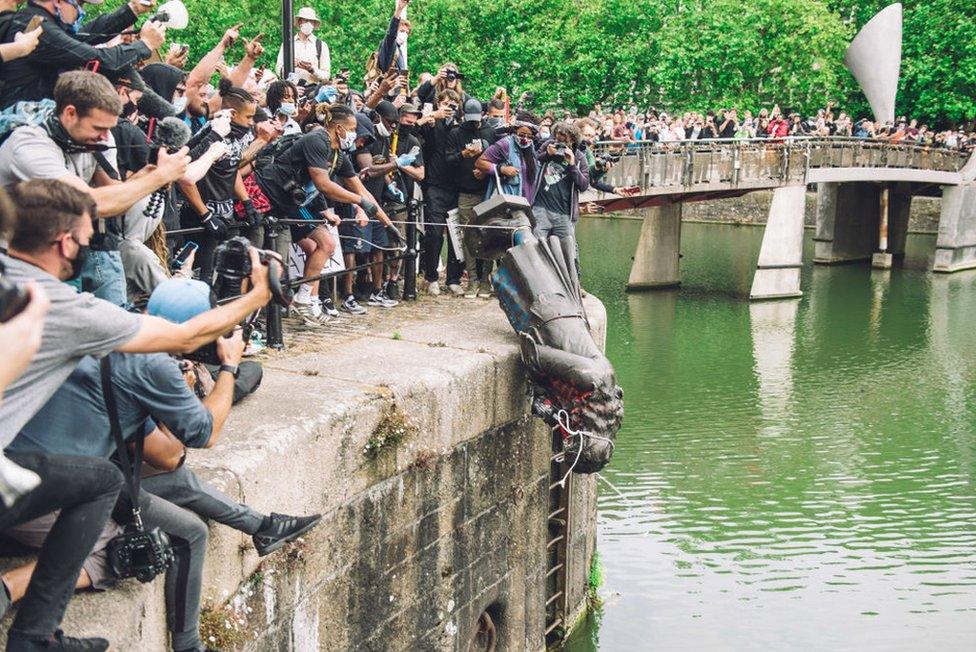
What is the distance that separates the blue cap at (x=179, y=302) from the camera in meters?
4.27

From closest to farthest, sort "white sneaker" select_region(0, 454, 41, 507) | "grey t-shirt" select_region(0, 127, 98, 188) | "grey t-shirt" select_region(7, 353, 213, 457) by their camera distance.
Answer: "white sneaker" select_region(0, 454, 41, 507) < "grey t-shirt" select_region(7, 353, 213, 457) < "grey t-shirt" select_region(0, 127, 98, 188)

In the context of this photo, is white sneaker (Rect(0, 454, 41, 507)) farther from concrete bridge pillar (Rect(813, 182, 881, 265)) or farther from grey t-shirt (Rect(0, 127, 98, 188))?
concrete bridge pillar (Rect(813, 182, 881, 265))

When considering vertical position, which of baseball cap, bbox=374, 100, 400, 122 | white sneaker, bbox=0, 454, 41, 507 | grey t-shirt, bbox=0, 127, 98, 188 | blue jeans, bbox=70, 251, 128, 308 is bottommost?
white sneaker, bbox=0, 454, 41, 507

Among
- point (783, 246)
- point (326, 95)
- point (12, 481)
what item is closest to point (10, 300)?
point (12, 481)

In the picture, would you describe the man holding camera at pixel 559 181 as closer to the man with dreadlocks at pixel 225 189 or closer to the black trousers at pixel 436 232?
the black trousers at pixel 436 232

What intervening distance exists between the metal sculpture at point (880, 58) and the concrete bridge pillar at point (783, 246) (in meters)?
10.3

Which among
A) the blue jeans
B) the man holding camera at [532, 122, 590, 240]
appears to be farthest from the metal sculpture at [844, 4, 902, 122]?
the blue jeans

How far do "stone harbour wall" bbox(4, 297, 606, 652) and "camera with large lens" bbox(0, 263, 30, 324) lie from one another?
1.47m

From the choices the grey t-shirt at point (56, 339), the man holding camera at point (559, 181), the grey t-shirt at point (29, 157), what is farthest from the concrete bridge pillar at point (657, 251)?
the grey t-shirt at point (56, 339)

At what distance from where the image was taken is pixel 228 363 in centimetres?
447

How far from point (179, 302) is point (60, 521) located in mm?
939

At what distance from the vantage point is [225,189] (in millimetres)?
7188

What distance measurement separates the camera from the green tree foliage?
3841 cm

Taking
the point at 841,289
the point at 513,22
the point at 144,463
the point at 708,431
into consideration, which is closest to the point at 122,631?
the point at 144,463
